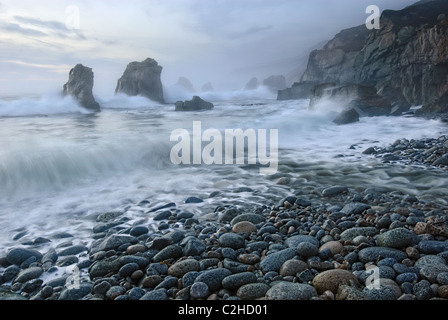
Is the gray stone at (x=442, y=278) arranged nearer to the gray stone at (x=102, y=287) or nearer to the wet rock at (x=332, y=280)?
the wet rock at (x=332, y=280)

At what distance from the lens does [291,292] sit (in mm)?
2438

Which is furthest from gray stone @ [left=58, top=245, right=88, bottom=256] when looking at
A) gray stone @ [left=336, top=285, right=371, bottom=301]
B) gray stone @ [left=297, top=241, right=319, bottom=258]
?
gray stone @ [left=336, top=285, right=371, bottom=301]

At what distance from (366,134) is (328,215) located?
1015 centimetres

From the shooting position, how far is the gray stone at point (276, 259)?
2938 millimetres

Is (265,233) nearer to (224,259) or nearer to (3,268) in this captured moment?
(224,259)

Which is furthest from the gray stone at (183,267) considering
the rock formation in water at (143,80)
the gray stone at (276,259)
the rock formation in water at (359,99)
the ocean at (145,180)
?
the rock formation in water at (143,80)

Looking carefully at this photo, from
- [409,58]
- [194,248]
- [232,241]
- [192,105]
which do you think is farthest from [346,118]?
[192,105]

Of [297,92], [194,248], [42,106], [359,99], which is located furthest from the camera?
→ [297,92]

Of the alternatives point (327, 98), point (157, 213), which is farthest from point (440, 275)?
point (327, 98)

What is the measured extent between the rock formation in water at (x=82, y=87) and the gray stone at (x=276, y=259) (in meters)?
34.7

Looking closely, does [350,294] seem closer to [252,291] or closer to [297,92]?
[252,291]

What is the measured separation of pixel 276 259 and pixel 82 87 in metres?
36.5

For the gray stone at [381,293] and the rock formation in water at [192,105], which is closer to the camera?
the gray stone at [381,293]
